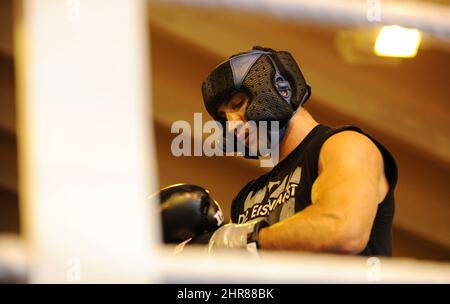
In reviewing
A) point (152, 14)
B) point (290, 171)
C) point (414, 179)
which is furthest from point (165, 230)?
point (414, 179)

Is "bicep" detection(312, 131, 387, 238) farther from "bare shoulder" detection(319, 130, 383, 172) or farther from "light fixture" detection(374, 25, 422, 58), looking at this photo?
"light fixture" detection(374, 25, 422, 58)

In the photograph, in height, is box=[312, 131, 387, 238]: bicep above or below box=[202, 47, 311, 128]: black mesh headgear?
below

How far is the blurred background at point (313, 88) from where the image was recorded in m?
3.08

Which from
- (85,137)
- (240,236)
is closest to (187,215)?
(240,236)

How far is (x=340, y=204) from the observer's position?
139cm

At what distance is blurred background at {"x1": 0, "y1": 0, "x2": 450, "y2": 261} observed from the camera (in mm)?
3082

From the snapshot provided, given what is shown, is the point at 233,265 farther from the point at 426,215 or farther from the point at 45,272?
the point at 426,215

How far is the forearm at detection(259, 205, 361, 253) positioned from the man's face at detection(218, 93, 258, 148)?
0.25 metres

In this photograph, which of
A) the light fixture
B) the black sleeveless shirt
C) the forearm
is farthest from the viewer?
the light fixture

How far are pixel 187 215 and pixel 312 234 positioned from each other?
34 cm

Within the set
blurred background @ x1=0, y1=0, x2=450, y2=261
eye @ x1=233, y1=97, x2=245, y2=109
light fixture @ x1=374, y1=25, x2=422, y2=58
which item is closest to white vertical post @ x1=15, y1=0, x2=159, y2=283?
blurred background @ x1=0, y1=0, x2=450, y2=261

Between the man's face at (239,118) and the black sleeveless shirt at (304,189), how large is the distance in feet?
0.29

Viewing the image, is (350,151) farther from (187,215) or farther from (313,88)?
(313,88)

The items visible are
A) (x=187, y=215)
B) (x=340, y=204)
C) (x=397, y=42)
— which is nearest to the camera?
(x=340, y=204)
